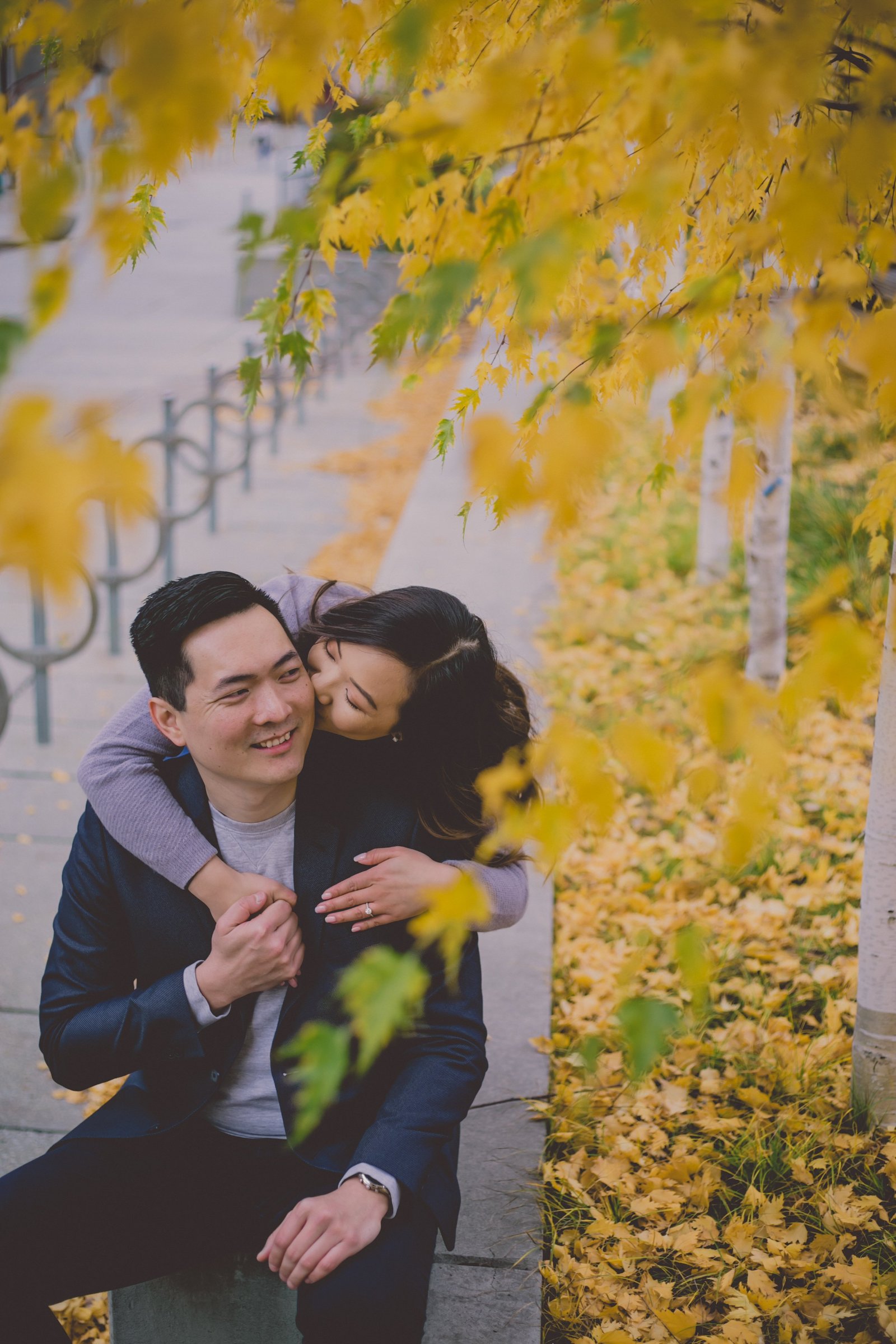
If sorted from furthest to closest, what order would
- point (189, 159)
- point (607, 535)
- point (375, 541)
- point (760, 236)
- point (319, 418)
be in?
point (319, 418), point (375, 541), point (607, 535), point (189, 159), point (760, 236)

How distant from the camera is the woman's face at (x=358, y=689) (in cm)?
263

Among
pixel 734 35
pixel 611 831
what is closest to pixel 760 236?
pixel 734 35

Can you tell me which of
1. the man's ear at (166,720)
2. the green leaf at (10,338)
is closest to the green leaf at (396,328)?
the green leaf at (10,338)

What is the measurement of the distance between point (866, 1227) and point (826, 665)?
86.8 inches

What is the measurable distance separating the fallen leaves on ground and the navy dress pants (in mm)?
598

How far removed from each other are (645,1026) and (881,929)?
1842mm

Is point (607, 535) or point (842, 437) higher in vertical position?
point (842, 437)

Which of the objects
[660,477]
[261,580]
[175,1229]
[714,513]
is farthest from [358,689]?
[261,580]

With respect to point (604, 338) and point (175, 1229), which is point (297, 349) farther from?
point (175, 1229)

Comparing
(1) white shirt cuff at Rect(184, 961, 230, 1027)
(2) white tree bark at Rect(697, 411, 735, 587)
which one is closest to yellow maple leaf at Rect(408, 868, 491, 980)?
(1) white shirt cuff at Rect(184, 961, 230, 1027)

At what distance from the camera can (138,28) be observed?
125cm

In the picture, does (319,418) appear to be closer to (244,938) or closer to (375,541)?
(375,541)

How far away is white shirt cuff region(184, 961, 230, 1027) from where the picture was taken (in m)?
2.38

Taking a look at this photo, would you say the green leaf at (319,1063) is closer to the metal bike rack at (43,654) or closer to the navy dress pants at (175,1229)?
Answer: the navy dress pants at (175,1229)
